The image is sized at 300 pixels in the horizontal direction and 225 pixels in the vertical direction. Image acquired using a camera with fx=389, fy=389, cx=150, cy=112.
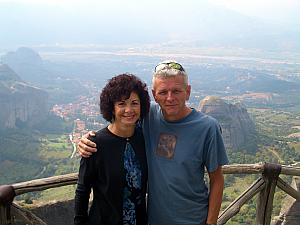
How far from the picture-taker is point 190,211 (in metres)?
2.62

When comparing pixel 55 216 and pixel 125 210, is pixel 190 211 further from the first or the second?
pixel 55 216

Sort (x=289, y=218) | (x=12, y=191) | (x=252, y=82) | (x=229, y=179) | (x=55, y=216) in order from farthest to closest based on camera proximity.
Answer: (x=252, y=82), (x=229, y=179), (x=289, y=218), (x=55, y=216), (x=12, y=191)

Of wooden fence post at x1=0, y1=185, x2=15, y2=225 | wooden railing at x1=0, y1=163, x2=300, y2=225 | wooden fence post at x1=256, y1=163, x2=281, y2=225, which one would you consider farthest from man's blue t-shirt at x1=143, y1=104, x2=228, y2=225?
wooden fence post at x1=256, y1=163, x2=281, y2=225

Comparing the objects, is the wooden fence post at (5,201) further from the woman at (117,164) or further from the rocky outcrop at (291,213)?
the rocky outcrop at (291,213)

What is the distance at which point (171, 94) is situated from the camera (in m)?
2.52

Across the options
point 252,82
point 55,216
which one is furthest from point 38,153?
point 252,82

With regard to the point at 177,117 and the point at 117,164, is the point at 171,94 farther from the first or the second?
the point at 117,164

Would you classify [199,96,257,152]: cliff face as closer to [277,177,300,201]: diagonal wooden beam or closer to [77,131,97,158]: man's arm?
[277,177,300,201]: diagonal wooden beam

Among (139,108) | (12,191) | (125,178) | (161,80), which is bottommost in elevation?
(12,191)

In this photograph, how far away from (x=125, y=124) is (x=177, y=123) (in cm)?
35

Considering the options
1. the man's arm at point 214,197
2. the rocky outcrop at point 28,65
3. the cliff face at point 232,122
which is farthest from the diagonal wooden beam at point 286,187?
the rocky outcrop at point 28,65

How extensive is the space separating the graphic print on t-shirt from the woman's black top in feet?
0.37

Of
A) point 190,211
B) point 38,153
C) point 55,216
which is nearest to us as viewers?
point 190,211

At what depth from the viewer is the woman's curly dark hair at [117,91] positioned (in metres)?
2.45
